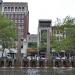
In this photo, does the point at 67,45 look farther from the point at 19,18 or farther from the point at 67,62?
the point at 19,18

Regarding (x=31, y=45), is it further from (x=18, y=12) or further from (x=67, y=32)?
(x=67, y=32)

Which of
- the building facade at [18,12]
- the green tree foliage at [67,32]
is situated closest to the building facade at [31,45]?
the building facade at [18,12]

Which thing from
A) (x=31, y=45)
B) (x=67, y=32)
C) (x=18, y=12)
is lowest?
(x=31, y=45)

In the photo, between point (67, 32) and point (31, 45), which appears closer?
point (67, 32)

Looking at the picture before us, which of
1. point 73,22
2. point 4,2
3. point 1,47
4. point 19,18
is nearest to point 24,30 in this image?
point 19,18

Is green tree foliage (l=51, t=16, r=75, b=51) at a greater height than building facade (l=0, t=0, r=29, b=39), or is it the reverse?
building facade (l=0, t=0, r=29, b=39)

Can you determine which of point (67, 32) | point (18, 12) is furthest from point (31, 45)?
point (67, 32)

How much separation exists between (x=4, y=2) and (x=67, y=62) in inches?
5154

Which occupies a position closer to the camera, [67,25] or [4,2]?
[67,25]

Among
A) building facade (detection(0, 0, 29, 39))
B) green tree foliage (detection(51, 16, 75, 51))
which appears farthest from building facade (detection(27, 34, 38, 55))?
green tree foliage (detection(51, 16, 75, 51))

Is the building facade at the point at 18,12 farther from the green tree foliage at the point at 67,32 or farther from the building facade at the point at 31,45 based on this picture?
the green tree foliage at the point at 67,32

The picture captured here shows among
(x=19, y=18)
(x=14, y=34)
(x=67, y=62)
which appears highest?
(x=19, y=18)

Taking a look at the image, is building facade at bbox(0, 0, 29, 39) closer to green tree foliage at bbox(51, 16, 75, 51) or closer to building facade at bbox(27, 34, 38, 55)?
building facade at bbox(27, 34, 38, 55)

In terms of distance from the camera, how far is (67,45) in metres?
75.3
